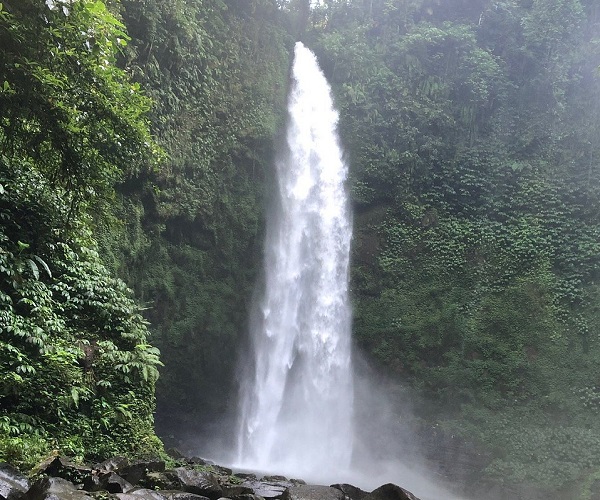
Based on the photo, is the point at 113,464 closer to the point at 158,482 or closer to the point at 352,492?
the point at 158,482

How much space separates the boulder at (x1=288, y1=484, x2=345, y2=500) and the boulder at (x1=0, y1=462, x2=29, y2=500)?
277 centimetres

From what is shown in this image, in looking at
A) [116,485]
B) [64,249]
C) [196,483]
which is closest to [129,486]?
[116,485]

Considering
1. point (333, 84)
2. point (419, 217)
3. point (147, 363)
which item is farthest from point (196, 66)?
point (147, 363)

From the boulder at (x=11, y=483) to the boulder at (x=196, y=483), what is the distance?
5.38 feet

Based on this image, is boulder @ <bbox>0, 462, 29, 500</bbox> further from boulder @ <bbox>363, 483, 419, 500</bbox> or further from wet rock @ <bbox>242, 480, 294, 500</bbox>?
boulder @ <bbox>363, 483, 419, 500</bbox>

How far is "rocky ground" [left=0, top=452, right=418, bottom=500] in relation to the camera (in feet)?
13.6

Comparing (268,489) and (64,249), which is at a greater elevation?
(64,249)

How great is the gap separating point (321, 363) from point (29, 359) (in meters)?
10.7

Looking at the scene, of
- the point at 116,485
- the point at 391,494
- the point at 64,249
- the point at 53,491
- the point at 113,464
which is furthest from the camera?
the point at 64,249

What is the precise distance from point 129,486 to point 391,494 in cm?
286

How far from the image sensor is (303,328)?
1625cm

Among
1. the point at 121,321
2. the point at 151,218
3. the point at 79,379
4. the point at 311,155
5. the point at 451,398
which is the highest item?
the point at 311,155

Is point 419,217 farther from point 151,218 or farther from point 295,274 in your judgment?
point 151,218

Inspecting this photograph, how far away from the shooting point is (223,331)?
1561 cm
